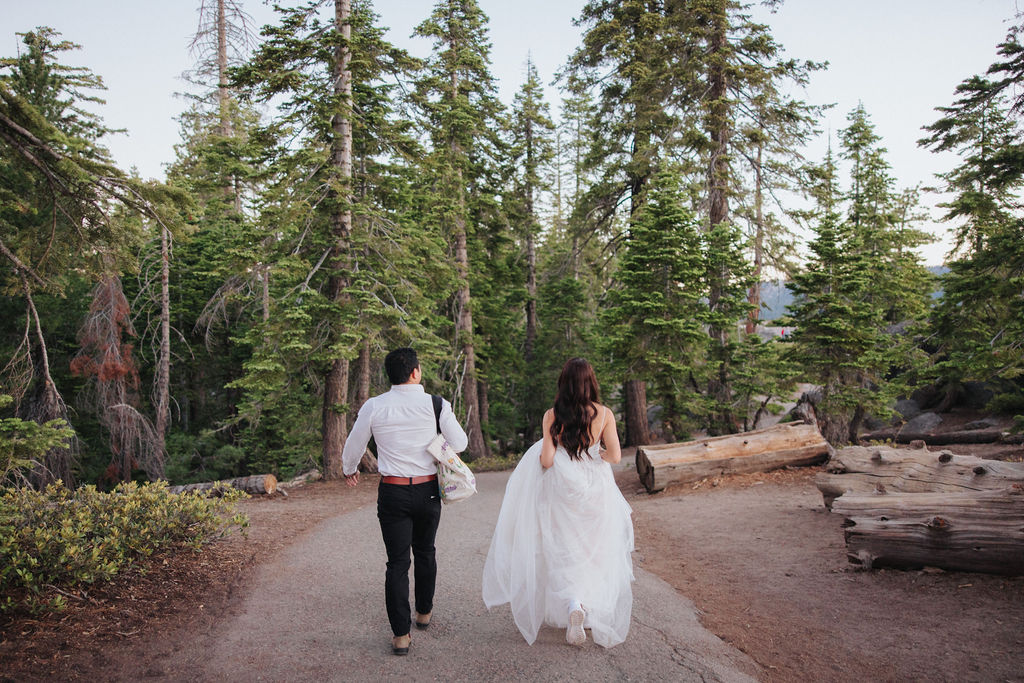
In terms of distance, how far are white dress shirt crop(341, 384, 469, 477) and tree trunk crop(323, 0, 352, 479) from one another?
371 inches

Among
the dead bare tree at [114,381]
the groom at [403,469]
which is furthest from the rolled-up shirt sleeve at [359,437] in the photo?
the dead bare tree at [114,381]

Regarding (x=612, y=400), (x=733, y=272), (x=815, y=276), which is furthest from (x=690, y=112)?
(x=612, y=400)

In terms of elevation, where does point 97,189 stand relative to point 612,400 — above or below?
above

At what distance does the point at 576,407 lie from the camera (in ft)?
15.6

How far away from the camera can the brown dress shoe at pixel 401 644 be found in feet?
14.2

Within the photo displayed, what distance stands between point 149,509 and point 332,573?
2.04 meters

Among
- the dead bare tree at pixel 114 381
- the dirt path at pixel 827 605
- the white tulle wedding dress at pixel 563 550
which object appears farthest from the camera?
the dead bare tree at pixel 114 381

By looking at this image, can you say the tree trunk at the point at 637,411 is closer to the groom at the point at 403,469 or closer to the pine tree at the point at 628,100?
the pine tree at the point at 628,100

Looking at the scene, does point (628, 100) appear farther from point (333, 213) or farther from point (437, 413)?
point (437, 413)

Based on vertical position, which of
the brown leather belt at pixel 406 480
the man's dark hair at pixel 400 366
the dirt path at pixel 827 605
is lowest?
the dirt path at pixel 827 605

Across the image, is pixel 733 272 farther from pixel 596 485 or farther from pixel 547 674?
pixel 547 674

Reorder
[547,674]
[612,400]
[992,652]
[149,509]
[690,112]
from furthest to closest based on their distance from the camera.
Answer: [612,400]
[690,112]
[149,509]
[992,652]
[547,674]

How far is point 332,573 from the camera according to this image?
6.70 metres

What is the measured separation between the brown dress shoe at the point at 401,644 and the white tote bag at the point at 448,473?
3.35 feet
